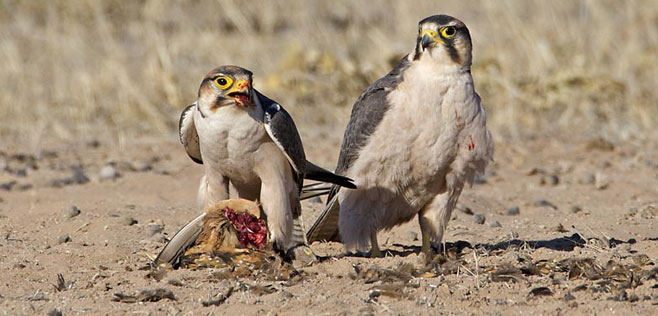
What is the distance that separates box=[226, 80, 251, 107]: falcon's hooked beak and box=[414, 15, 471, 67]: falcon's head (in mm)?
992

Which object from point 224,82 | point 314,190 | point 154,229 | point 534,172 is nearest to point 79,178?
point 154,229

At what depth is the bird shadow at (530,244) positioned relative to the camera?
5670mm

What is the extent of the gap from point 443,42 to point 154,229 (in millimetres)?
2174

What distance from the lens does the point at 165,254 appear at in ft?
16.9

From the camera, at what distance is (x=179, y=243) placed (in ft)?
17.0

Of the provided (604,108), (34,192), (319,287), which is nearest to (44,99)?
(34,192)

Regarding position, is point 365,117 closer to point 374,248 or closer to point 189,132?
point 374,248

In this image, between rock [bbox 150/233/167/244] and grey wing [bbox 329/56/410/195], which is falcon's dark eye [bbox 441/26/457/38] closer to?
grey wing [bbox 329/56/410/195]

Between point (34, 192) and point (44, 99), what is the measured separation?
423cm

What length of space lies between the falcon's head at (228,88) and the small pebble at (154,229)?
4.26ft

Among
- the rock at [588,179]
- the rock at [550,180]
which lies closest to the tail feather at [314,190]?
the rock at [550,180]

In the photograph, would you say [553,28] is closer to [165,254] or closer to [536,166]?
[536,166]

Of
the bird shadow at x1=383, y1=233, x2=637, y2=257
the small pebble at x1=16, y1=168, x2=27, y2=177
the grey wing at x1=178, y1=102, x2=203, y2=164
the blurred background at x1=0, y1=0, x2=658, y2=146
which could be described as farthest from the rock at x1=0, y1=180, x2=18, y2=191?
the bird shadow at x1=383, y1=233, x2=637, y2=257

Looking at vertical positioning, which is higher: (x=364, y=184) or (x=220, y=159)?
(x=220, y=159)
